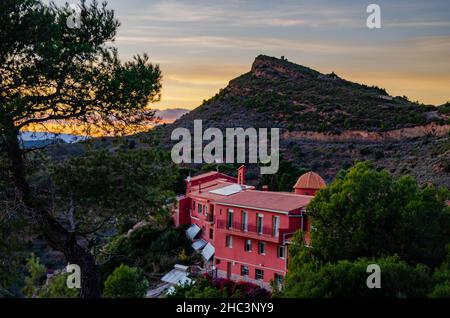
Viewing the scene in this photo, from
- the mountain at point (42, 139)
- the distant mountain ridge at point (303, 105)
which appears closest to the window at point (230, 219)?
the mountain at point (42, 139)

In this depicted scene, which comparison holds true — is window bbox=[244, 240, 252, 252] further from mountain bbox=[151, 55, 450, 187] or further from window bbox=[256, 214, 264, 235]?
mountain bbox=[151, 55, 450, 187]

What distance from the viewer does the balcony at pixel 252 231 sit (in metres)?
32.3

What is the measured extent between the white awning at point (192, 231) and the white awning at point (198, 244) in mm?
772

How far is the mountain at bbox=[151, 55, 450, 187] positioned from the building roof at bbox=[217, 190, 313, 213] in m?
12.4

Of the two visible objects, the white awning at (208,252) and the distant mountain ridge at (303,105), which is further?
the distant mountain ridge at (303,105)

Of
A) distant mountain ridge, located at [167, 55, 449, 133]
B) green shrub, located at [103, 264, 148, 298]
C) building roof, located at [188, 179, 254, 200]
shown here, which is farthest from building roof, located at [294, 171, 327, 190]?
distant mountain ridge, located at [167, 55, 449, 133]

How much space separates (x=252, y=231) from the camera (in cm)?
3412

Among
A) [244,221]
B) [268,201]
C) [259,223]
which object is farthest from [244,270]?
[268,201]

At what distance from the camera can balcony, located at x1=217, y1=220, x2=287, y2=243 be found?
32.3 metres

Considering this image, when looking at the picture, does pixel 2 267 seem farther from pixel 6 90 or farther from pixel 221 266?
pixel 221 266

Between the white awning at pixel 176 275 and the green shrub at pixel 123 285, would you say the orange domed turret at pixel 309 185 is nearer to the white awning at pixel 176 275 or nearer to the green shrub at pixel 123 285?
the white awning at pixel 176 275

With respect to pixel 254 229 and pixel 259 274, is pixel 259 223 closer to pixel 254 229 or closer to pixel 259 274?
pixel 254 229

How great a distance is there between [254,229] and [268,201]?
→ 1.74m
